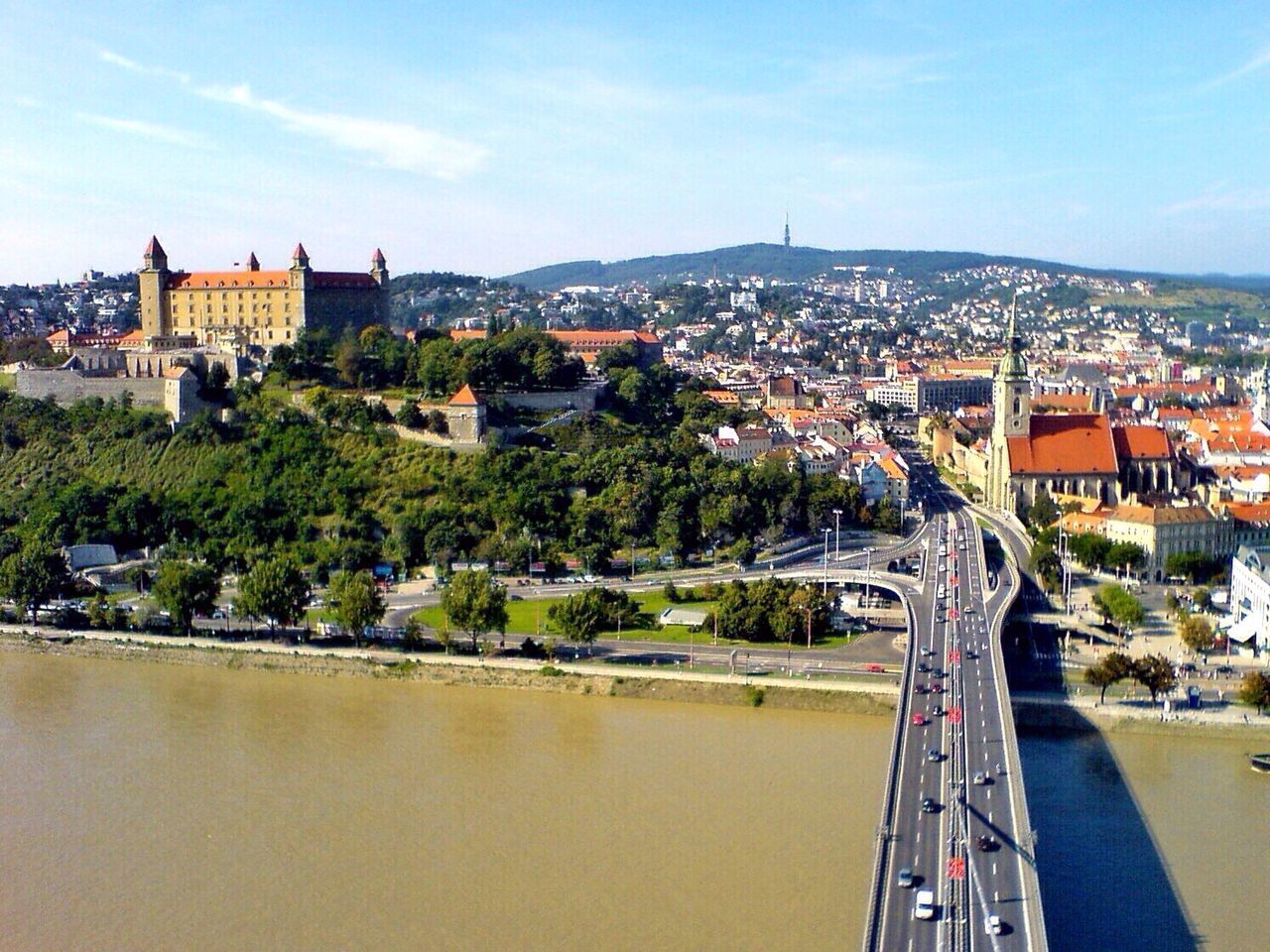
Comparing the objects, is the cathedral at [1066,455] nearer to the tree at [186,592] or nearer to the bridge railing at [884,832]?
the bridge railing at [884,832]

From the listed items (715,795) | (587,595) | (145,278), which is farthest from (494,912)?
(145,278)

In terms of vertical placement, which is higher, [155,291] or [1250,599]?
[155,291]

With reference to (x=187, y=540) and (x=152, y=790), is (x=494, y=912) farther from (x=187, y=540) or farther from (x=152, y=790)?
(x=187, y=540)

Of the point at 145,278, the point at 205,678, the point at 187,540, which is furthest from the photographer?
the point at 145,278

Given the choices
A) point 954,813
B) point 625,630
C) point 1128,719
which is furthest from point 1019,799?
point 625,630

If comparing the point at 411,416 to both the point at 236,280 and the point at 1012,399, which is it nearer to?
the point at 236,280

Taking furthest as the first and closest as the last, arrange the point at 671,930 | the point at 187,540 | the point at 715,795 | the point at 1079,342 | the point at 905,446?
the point at 1079,342
the point at 905,446
the point at 187,540
the point at 715,795
the point at 671,930

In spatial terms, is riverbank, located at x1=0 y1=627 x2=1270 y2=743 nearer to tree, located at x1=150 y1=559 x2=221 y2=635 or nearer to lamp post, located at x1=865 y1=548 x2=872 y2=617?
tree, located at x1=150 y1=559 x2=221 y2=635
